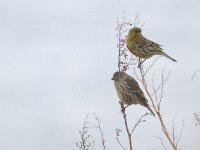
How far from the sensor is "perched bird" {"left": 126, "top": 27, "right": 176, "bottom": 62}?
1018 centimetres

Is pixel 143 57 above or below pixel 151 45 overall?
below

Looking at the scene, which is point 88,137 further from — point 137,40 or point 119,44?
point 119,44

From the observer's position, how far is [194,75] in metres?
6.84

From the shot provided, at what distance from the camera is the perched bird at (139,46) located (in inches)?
401

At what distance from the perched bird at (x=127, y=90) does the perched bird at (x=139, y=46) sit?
0.82 m

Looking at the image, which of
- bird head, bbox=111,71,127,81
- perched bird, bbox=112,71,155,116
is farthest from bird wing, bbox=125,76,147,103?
bird head, bbox=111,71,127,81

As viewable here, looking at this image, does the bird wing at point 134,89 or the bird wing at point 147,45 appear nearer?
the bird wing at point 134,89

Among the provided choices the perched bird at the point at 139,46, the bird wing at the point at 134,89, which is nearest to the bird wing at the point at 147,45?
the perched bird at the point at 139,46

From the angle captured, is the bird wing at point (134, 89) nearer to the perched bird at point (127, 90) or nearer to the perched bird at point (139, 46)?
the perched bird at point (127, 90)

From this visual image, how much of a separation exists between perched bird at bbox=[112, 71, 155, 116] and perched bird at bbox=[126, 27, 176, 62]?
0.82m

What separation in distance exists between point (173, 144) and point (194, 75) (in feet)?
5.33

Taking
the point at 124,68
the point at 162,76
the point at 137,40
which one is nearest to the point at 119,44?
the point at 124,68

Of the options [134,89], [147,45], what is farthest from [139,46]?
[134,89]

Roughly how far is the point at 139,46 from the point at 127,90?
1.38 m
